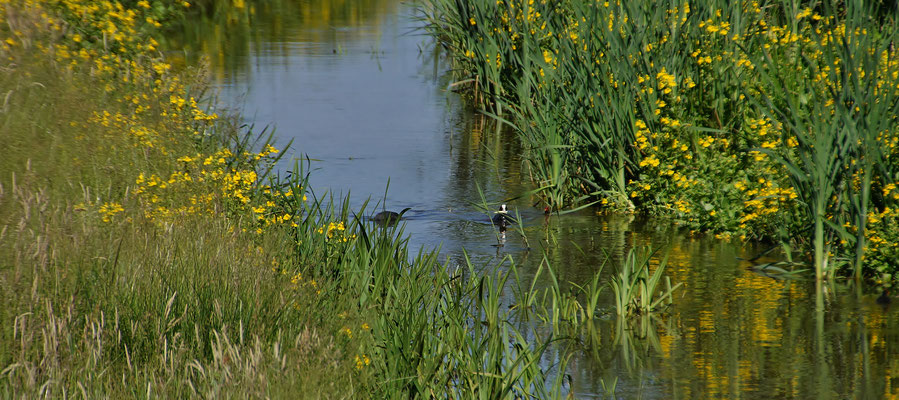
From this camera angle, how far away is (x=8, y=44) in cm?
623

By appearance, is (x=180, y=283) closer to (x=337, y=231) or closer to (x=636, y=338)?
(x=337, y=231)

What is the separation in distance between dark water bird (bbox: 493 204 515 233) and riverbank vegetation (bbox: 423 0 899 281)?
707mm

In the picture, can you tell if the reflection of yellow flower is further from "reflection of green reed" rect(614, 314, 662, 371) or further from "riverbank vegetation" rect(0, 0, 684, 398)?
"reflection of green reed" rect(614, 314, 662, 371)

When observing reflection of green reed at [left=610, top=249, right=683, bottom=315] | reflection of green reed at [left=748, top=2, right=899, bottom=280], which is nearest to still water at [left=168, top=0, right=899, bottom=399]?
reflection of green reed at [left=610, top=249, right=683, bottom=315]

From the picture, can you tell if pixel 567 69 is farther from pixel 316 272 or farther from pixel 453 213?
pixel 316 272

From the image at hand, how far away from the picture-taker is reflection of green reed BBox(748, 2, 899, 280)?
255 inches

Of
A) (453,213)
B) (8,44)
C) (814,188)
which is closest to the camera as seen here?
(8,44)

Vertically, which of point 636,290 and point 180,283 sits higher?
point 180,283

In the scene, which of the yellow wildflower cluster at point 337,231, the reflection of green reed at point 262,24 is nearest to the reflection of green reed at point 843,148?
the yellow wildflower cluster at point 337,231

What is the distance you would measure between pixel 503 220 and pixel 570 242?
662mm

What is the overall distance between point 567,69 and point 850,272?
2.96 meters

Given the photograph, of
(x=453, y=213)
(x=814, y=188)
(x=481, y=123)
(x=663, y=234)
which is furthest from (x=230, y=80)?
(x=814, y=188)

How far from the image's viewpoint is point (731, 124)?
847 centimetres

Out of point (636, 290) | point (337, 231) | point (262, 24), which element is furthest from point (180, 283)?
point (262, 24)
